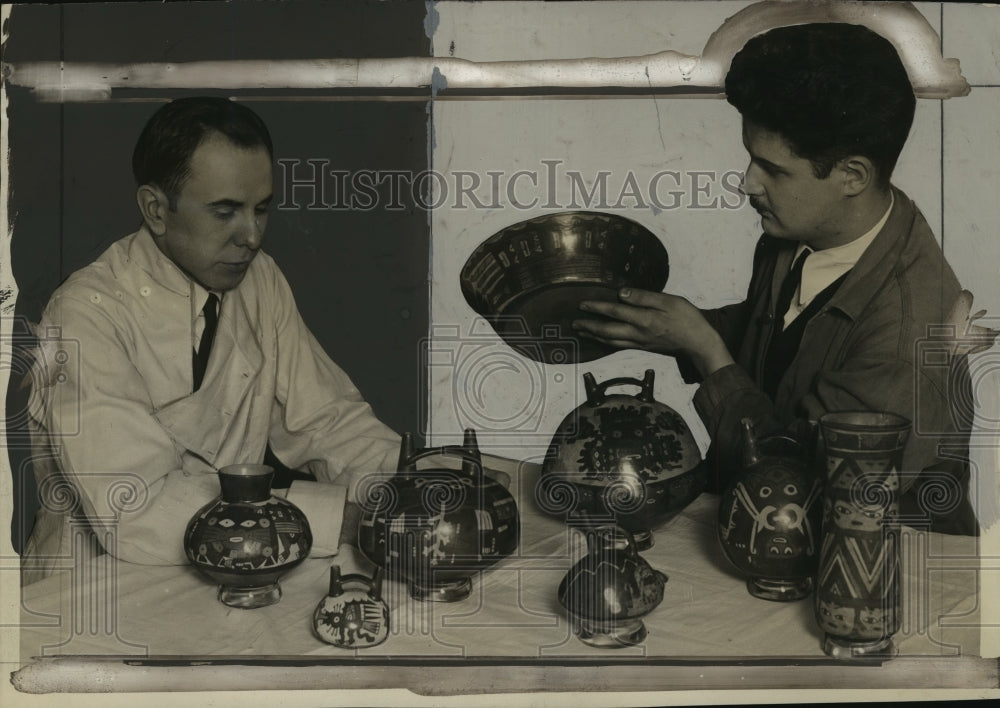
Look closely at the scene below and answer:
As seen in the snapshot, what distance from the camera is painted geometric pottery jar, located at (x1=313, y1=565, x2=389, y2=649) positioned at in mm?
2457

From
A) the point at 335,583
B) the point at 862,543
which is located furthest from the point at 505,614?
the point at 862,543

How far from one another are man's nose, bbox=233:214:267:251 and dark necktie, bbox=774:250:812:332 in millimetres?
1462

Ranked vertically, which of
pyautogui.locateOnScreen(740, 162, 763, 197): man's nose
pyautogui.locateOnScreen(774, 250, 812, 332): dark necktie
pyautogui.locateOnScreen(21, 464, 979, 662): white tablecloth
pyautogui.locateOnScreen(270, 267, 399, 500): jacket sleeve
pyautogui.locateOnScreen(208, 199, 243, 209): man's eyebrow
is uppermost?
pyautogui.locateOnScreen(740, 162, 763, 197): man's nose

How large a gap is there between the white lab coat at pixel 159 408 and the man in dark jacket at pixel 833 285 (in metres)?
0.82

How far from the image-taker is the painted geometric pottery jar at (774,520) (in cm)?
255

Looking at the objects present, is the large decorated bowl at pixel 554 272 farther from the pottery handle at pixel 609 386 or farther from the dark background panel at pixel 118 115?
the dark background panel at pixel 118 115

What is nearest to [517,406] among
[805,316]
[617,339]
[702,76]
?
[617,339]

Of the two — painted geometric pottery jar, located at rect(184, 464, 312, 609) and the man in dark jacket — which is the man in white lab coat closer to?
painted geometric pottery jar, located at rect(184, 464, 312, 609)

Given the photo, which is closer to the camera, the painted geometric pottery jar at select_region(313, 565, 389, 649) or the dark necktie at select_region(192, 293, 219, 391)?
the painted geometric pottery jar at select_region(313, 565, 389, 649)

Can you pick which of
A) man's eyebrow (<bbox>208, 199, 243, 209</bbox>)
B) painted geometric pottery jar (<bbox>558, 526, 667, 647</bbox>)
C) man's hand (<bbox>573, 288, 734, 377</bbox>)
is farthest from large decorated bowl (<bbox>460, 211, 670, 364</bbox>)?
painted geometric pottery jar (<bbox>558, 526, 667, 647</bbox>)

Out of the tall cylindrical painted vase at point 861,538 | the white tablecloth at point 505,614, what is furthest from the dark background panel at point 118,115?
the tall cylindrical painted vase at point 861,538

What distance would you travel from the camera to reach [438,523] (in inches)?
99.9

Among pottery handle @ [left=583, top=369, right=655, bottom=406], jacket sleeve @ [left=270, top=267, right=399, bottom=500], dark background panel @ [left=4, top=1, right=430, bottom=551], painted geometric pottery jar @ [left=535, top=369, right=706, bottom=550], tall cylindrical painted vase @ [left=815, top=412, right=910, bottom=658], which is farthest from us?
jacket sleeve @ [left=270, top=267, right=399, bottom=500]

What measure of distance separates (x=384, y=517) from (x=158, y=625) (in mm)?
621
